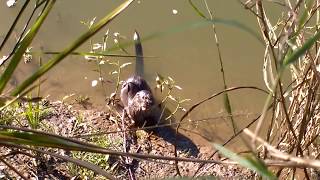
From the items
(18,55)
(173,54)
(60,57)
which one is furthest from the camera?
(173,54)

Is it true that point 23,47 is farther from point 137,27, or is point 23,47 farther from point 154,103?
point 137,27

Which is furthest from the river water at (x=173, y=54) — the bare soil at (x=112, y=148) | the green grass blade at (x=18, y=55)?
the green grass blade at (x=18, y=55)

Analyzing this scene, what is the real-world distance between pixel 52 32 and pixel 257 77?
5.65ft

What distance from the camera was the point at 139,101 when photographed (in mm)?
3838

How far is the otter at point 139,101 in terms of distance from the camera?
3811 mm

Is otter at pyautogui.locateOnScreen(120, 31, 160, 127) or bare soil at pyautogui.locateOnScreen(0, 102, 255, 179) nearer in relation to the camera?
bare soil at pyautogui.locateOnScreen(0, 102, 255, 179)

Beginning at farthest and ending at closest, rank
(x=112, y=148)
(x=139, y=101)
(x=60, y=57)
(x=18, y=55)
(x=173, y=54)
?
(x=173, y=54)
(x=139, y=101)
(x=112, y=148)
(x=18, y=55)
(x=60, y=57)

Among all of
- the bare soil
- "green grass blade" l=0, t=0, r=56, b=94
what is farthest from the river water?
"green grass blade" l=0, t=0, r=56, b=94

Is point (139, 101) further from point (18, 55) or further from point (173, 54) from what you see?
point (18, 55)

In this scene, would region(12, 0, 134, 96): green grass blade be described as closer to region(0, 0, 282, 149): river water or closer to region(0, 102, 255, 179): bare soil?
region(0, 102, 255, 179): bare soil

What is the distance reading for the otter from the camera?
3.81 meters

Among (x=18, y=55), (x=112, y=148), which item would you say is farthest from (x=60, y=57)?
(x=112, y=148)

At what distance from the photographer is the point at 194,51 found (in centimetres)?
443

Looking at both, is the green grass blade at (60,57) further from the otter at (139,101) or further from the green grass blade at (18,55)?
the otter at (139,101)
